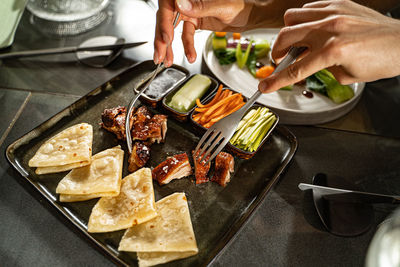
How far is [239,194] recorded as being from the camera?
93.6 inches

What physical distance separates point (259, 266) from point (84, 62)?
2954 mm

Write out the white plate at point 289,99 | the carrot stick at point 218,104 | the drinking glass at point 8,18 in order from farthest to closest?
the drinking glass at point 8,18 → the white plate at point 289,99 → the carrot stick at point 218,104

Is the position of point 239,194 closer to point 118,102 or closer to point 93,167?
point 93,167

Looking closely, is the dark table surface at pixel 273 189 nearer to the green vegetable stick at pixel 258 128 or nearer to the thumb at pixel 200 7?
the green vegetable stick at pixel 258 128

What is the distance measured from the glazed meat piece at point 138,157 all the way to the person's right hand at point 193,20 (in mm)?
807

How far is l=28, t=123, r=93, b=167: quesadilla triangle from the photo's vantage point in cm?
233

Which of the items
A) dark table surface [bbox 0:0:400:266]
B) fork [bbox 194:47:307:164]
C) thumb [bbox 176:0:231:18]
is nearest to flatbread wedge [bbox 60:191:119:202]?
dark table surface [bbox 0:0:400:266]

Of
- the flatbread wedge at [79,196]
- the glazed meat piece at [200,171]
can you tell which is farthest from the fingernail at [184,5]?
the flatbread wedge at [79,196]

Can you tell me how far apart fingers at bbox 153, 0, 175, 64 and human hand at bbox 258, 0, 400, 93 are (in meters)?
1.01

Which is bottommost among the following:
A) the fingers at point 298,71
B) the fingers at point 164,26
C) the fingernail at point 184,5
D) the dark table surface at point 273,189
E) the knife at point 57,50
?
the dark table surface at point 273,189

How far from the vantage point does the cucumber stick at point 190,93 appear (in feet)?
9.02

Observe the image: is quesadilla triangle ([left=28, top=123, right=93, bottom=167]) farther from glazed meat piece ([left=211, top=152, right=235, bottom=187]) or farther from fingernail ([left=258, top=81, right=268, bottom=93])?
fingernail ([left=258, top=81, right=268, bottom=93])

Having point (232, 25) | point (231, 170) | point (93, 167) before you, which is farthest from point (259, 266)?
point (232, 25)

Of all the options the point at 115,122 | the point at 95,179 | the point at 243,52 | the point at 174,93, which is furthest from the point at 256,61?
the point at 95,179
